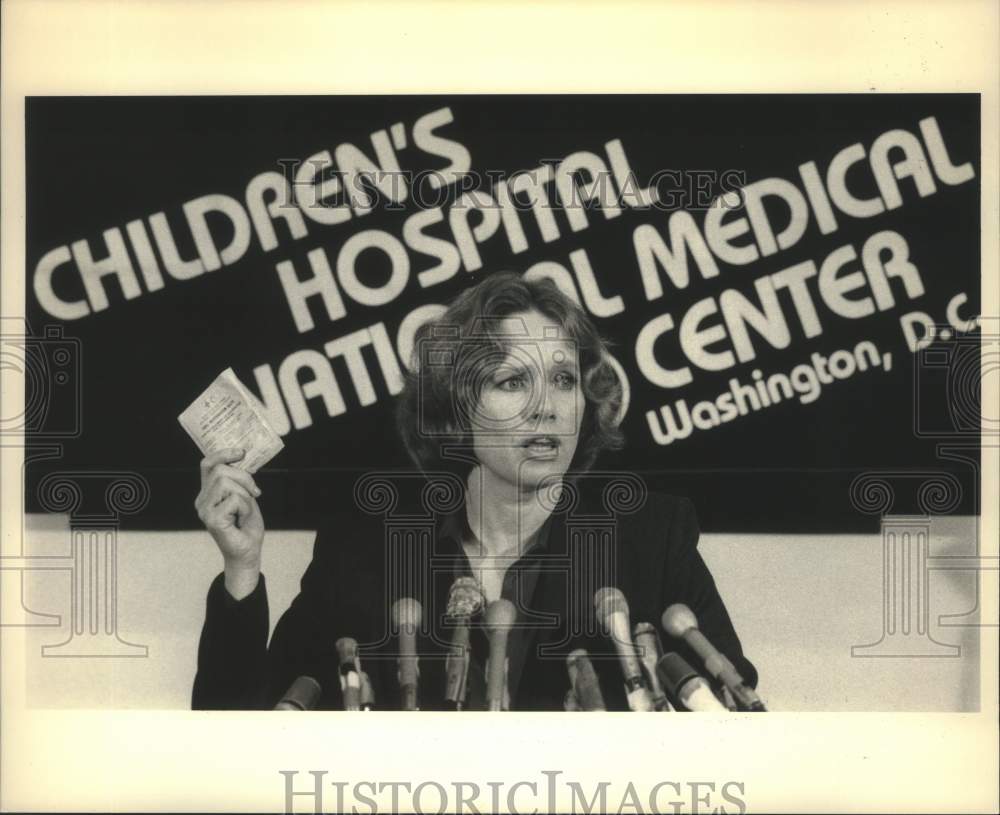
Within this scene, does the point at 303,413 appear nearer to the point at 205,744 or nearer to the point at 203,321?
the point at 203,321

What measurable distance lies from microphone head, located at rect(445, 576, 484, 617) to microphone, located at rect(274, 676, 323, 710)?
573 mm

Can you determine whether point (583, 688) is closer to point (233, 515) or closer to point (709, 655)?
point (709, 655)

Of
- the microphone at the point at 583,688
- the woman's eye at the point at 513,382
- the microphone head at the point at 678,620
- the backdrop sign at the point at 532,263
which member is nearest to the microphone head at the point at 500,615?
the microphone at the point at 583,688

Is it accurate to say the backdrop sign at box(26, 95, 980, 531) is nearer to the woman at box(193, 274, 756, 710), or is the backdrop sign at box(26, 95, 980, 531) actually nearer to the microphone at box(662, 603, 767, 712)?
the woman at box(193, 274, 756, 710)

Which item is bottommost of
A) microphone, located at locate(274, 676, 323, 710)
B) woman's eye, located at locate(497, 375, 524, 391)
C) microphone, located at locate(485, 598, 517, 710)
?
microphone, located at locate(274, 676, 323, 710)

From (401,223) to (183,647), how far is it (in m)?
1.80

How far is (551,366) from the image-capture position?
21.0 feet

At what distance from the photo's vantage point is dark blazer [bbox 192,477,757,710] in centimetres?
638

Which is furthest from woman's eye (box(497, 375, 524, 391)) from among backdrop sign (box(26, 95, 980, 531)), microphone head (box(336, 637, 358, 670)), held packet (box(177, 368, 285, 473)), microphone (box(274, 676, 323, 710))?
microphone (box(274, 676, 323, 710))

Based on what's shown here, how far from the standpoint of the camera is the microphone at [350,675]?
21.0 feet

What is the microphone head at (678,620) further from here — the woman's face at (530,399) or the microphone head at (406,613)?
the microphone head at (406,613)

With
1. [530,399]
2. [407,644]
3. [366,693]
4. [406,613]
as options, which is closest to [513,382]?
[530,399]

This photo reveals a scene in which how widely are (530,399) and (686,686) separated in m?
1.22

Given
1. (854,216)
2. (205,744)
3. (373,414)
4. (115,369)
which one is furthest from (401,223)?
(205,744)
